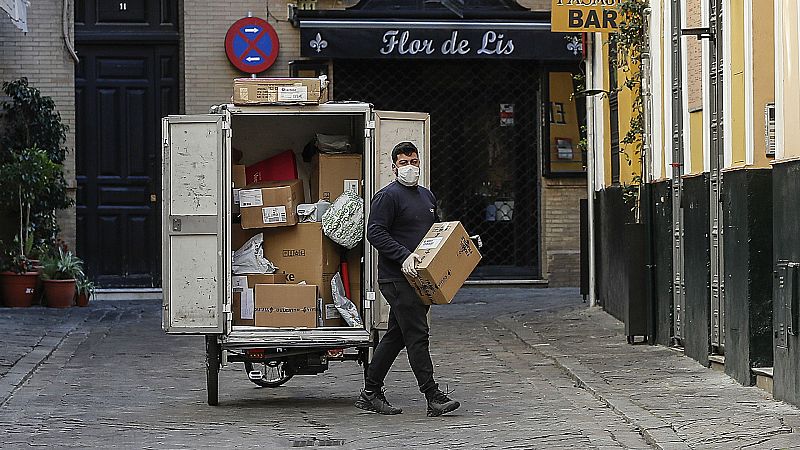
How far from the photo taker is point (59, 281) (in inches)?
787

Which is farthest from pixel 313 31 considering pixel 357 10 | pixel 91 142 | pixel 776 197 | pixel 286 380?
pixel 776 197

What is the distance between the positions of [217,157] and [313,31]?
431 inches

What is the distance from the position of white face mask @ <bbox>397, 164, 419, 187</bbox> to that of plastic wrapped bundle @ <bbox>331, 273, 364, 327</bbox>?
1331mm

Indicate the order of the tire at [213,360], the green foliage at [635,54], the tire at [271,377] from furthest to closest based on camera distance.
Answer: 1. the green foliage at [635,54]
2. the tire at [271,377]
3. the tire at [213,360]

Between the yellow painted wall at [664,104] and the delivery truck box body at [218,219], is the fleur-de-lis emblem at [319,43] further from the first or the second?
the delivery truck box body at [218,219]

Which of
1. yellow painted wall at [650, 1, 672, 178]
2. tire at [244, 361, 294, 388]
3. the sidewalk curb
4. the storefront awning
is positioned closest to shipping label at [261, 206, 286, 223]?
tire at [244, 361, 294, 388]

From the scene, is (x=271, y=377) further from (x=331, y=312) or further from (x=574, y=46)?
(x=574, y=46)

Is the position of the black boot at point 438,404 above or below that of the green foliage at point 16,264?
below

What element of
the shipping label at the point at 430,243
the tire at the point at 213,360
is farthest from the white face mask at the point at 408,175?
the tire at the point at 213,360

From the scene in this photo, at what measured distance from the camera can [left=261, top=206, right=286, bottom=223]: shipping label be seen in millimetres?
11555

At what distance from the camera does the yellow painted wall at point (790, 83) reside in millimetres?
10047

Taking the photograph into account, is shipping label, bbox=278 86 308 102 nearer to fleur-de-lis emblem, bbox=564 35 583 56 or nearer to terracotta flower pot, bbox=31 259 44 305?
terracotta flower pot, bbox=31 259 44 305

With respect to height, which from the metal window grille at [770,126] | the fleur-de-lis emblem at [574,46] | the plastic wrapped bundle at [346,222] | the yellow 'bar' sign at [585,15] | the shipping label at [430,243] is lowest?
the shipping label at [430,243]

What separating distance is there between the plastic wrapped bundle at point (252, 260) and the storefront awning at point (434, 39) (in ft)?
33.5
